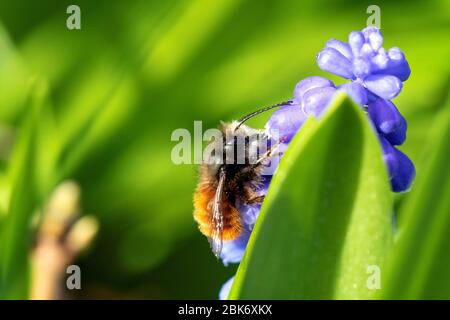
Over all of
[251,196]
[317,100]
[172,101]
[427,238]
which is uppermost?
[172,101]

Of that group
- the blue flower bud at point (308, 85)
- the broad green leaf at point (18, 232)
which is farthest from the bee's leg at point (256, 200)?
the broad green leaf at point (18, 232)

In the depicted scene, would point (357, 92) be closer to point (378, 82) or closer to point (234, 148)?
point (378, 82)

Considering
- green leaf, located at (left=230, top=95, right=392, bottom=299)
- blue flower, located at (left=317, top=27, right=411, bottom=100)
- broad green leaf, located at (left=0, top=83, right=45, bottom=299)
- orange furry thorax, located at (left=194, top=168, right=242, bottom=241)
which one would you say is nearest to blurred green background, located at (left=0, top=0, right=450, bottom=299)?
broad green leaf, located at (left=0, top=83, right=45, bottom=299)

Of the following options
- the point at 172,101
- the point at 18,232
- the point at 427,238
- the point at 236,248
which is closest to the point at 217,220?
the point at 236,248

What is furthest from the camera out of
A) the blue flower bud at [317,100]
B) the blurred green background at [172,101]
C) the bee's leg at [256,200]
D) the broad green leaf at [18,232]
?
the blurred green background at [172,101]

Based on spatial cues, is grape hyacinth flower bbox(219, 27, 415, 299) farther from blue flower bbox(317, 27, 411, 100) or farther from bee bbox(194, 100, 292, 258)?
bee bbox(194, 100, 292, 258)

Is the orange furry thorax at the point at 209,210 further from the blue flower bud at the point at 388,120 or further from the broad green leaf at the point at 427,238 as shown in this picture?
the broad green leaf at the point at 427,238
